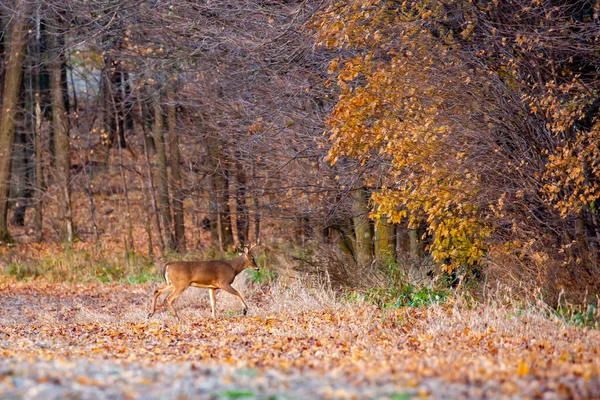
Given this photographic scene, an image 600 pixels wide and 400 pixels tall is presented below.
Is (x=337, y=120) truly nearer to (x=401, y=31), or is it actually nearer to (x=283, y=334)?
(x=401, y=31)

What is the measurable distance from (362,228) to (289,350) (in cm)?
881

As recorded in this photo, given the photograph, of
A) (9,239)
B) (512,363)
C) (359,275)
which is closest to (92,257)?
(9,239)

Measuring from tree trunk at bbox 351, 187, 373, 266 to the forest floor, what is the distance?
2.12 metres

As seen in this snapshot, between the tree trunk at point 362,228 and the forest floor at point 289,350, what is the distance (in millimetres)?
2124

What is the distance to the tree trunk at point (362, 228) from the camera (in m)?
17.9

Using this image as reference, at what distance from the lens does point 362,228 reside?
62.2ft

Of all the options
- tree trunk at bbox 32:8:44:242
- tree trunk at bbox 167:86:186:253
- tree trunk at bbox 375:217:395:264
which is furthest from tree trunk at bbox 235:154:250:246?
tree trunk at bbox 32:8:44:242

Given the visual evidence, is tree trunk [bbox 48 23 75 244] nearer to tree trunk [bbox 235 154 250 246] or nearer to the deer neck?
tree trunk [bbox 235 154 250 246]

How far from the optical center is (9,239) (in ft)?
91.8

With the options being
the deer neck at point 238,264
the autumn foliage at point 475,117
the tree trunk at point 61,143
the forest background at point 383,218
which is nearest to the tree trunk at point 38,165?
the tree trunk at point 61,143

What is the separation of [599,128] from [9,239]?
21172 mm

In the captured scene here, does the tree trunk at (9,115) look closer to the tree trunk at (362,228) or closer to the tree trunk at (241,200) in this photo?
the tree trunk at (241,200)

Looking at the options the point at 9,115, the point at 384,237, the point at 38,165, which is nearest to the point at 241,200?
the point at 384,237

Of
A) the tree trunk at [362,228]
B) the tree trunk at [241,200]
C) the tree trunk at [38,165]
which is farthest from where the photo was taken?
the tree trunk at [38,165]
